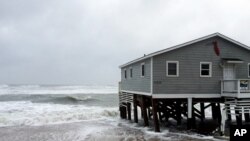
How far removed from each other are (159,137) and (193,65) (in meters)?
5.05

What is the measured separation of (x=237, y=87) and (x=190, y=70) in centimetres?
301

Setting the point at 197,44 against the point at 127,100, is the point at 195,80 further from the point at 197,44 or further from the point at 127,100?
the point at 127,100

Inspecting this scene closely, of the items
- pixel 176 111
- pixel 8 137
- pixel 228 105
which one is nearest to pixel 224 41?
pixel 228 105

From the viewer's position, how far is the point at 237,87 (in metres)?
18.9

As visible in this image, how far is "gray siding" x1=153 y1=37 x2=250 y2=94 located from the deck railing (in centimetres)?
80

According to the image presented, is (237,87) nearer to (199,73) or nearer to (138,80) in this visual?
(199,73)

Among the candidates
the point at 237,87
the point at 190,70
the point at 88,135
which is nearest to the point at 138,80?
the point at 190,70

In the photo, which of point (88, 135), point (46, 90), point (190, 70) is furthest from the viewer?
point (46, 90)

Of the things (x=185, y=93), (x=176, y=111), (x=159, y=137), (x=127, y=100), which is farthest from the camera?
(x=127, y=100)

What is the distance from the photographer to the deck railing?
1884cm

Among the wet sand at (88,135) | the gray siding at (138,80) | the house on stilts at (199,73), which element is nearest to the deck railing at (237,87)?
the house on stilts at (199,73)

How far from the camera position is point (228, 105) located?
67.7ft

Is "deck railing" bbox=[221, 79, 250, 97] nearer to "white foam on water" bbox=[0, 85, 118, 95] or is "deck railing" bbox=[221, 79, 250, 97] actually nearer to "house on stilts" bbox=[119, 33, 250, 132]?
"house on stilts" bbox=[119, 33, 250, 132]

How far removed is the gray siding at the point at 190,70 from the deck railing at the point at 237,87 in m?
0.80
